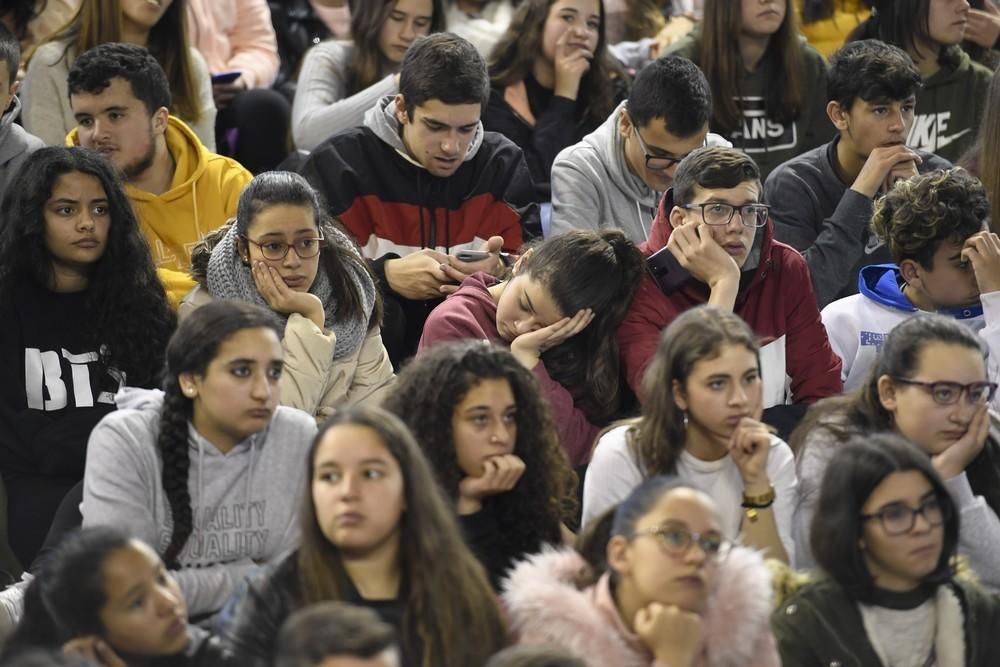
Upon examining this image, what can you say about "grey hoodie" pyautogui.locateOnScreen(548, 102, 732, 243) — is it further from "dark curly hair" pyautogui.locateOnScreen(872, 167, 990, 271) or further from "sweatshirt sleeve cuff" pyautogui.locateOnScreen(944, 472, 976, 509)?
"sweatshirt sleeve cuff" pyautogui.locateOnScreen(944, 472, 976, 509)

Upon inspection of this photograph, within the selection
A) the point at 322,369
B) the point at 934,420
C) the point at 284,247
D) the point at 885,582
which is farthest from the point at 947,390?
the point at 284,247

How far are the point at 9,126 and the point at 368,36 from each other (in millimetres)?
1239

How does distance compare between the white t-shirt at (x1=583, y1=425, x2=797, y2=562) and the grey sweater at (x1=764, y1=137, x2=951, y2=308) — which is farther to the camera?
the grey sweater at (x1=764, y1=137, x2=951, y2=308)

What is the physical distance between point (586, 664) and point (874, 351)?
1.90 m

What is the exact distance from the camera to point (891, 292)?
431cm

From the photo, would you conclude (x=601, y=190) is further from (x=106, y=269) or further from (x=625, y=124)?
(x=106, y=269)

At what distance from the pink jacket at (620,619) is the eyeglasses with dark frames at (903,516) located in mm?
242

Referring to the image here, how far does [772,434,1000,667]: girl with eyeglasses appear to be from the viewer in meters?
3.04

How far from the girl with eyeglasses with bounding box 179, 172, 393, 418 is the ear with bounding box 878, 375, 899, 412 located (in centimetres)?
113

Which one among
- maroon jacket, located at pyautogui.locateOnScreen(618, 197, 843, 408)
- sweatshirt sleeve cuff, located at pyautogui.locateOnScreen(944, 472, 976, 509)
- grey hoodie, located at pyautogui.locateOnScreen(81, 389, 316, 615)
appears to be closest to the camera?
grey hoodie, located at pyautogui.locateOnScreen(81, 389, 316, 615)

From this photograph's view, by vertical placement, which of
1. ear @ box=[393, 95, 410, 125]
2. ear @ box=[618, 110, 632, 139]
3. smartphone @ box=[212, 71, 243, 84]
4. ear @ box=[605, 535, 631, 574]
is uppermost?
smartphone @ box=[212, 71, 243, 84]

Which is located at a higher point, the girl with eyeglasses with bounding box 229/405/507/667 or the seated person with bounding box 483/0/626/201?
the seated person with bounding box 483/0/626/201

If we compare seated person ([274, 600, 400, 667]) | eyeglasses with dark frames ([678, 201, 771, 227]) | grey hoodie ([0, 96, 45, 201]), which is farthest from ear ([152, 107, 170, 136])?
seated person ([274, 600, 400, 667])

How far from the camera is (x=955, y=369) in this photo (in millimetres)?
3537
